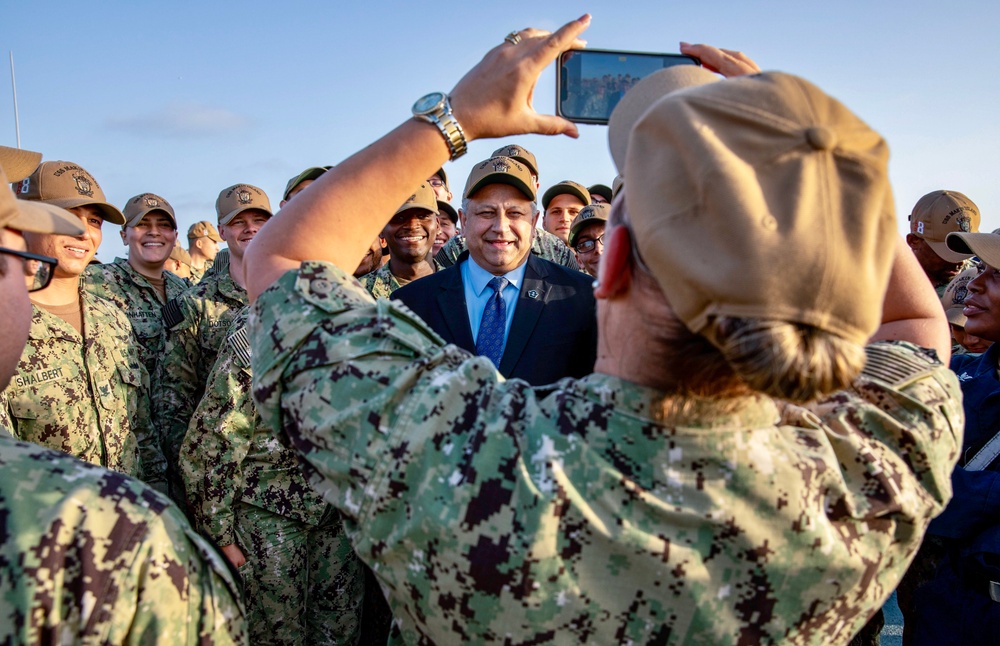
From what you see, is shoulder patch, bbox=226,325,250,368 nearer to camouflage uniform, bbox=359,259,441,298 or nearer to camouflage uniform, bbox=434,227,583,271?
camouflage uniform, bbox=359,259,441,298

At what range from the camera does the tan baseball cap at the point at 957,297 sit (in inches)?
171

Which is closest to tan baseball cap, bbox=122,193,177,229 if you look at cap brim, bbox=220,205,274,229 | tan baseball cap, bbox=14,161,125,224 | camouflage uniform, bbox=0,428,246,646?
cap brim, bbox=220,205,274,229

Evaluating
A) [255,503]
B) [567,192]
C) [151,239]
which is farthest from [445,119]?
[567,192]

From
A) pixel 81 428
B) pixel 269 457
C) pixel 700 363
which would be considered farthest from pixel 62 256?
pixel 700 363

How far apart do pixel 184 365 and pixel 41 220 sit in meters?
3.32

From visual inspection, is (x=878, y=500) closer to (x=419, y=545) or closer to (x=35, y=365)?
(x=419, y=545)

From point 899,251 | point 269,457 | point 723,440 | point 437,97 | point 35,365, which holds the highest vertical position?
point 437,97

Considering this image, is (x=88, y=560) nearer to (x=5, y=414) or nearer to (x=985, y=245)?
(x=5, y=414)

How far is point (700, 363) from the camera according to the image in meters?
1.03

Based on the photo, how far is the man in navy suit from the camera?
3350mm

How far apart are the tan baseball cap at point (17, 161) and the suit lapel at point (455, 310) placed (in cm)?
199

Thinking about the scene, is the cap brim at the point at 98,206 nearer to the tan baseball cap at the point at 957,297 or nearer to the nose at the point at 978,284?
the nose at the point at 978,284

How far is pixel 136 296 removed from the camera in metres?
5.77

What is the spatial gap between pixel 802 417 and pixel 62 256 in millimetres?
4222
